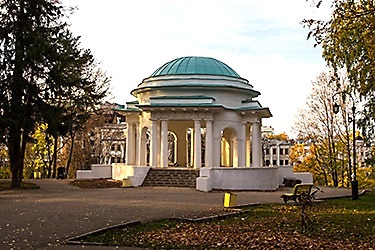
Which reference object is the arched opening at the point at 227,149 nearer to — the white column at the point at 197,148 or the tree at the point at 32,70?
the white column at the point at 197,148

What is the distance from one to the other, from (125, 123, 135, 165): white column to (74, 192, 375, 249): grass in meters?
19.4

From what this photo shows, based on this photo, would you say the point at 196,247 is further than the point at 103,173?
No

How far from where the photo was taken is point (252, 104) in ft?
101

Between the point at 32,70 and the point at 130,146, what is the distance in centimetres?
1036

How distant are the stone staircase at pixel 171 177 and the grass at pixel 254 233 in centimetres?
1213

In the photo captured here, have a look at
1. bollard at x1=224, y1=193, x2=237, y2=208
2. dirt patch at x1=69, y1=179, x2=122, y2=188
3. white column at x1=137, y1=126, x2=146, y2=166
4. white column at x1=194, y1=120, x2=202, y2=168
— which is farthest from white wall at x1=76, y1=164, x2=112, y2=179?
bollard at x1=224, y1=193, x2=237, y2=208

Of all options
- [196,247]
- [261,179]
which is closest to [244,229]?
[196,247]

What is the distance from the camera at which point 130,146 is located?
3297cm

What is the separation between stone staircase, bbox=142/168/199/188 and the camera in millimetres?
26219

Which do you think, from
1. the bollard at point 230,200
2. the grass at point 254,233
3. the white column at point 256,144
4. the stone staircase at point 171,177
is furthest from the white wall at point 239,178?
the grass at point 254,233

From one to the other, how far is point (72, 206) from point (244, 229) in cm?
711

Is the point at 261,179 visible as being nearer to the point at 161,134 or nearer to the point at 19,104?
the point at 161,134

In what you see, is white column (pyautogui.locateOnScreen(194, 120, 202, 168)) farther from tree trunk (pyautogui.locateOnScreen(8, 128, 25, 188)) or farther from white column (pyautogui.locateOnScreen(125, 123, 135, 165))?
tree trunk (pyautogui.locateOnScreen(8, 128, 25, 188))

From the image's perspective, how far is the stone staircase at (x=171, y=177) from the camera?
86.0 feet
